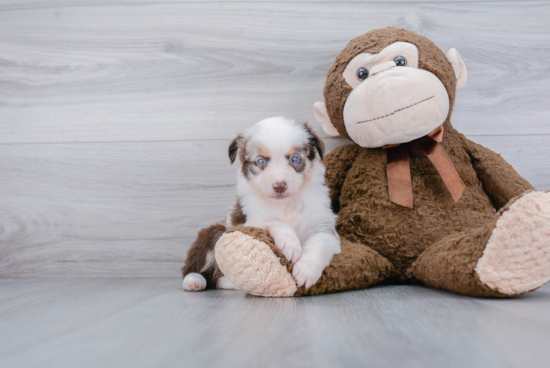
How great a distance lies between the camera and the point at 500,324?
0.91 m

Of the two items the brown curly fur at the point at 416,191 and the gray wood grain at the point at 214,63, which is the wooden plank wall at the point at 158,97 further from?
the brown curly fur at the point at 416,191

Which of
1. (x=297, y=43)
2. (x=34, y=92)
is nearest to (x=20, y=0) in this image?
(x=34, y=92)

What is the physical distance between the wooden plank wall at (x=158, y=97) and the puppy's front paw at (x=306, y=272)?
864 mm

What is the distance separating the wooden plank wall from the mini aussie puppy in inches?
16.8

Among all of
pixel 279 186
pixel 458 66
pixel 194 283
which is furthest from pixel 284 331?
pixel 458 66

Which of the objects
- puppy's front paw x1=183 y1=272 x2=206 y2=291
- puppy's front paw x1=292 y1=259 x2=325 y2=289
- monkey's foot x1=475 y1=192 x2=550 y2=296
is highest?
monkey's foot x1=475 y1=192 x2=550 y2=296

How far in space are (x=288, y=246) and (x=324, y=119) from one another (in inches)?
30.4

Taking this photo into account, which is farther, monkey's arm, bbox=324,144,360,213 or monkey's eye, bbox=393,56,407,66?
monkey's arm, bbox=324,144,360,213

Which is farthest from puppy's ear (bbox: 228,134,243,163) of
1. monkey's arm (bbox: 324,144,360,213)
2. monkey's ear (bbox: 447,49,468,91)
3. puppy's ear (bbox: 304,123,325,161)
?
monkey's ear (bbox: 447,49,468,91)

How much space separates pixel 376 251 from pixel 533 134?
3.57 feet

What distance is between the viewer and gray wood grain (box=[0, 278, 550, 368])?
0.74m

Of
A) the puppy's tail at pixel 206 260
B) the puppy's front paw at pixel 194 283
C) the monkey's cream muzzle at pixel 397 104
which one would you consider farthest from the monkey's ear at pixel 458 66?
the puppy's front paw at pixel 194 283

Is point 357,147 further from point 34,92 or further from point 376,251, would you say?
point 34,92

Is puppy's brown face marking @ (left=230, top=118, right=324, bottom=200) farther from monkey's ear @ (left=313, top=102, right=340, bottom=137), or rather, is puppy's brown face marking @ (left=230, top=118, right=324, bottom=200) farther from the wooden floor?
the wooden floor
